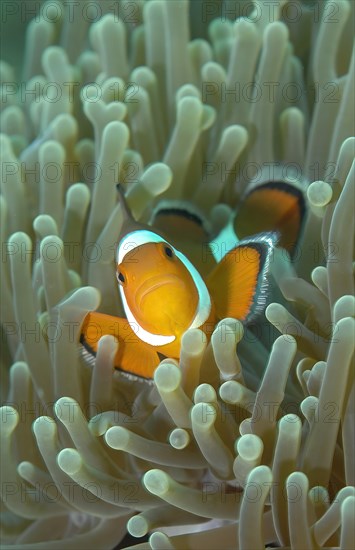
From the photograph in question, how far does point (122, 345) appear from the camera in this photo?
1.00 m

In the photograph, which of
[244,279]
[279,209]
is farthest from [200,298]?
[279,209]

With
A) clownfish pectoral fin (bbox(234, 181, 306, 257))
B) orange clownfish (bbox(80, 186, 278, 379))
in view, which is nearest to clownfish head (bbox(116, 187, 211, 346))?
orange clownfish (bbox(80, 186, 278, 379))

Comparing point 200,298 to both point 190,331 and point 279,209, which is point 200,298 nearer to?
point 190,331

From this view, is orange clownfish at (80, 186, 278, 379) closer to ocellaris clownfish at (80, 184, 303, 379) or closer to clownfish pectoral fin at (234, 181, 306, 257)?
ocellaris clownfish at (80, 184, 303, 379)

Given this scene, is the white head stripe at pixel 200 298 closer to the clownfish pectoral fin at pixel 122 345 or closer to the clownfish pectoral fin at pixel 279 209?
the clownfish pectoral fin at pixel 122 345

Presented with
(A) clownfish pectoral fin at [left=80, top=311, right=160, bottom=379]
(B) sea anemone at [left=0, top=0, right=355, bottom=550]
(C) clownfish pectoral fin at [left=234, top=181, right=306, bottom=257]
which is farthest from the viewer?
(C) clownfish pectoral fin at [left=234, top=181, right=306, bottom=257]

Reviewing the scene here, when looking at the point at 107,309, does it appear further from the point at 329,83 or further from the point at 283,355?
the point at 329,83

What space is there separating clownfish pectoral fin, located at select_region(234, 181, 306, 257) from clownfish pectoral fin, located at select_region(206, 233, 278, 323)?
0.18m

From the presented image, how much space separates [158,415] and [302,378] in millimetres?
208

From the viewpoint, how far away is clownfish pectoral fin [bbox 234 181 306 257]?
1.12 metres

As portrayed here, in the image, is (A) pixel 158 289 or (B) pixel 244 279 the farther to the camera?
(B) pixel 244 279

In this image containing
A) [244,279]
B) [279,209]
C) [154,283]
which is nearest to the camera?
[154,283]

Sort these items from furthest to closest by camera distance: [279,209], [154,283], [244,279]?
[279,209] < [244,279] < [154,283]

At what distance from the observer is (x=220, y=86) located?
1.42 metres
